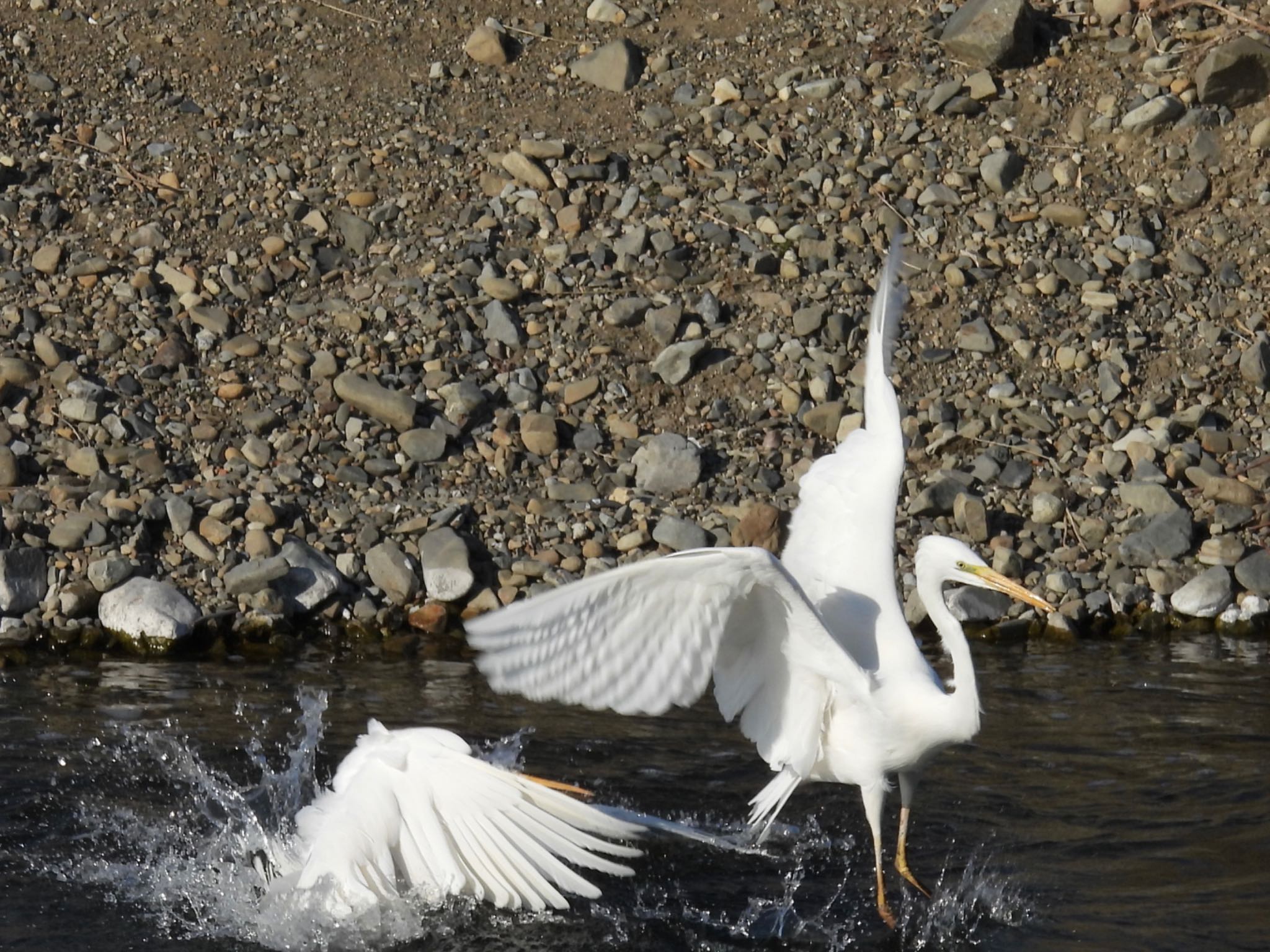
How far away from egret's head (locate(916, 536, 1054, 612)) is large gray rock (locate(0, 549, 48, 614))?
4.29 meters

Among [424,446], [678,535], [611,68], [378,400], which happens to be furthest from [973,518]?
[611,68]

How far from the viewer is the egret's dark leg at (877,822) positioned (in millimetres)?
5508

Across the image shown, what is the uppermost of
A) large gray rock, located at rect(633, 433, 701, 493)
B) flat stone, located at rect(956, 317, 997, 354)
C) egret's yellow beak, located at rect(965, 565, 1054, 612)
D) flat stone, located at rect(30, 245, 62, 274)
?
flat stone, located at rect(30, 245, 62, 274)

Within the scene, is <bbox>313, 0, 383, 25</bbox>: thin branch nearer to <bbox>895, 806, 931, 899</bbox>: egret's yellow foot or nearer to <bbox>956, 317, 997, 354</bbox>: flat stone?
<bbox>956, 317, 997, 354</bbox>: flat stone

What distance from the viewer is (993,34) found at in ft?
36.3

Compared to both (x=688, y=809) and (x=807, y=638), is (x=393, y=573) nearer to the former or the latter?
(x=688, y=809)

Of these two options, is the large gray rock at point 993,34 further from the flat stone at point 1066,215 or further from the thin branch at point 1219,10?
the flat stone at point 1066,215

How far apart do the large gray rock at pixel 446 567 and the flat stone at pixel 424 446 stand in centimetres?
71

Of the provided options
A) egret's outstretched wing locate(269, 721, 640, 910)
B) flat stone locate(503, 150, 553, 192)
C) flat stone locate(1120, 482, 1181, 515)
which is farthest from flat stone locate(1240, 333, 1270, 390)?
egret's outstretched wing locate(269, 721, 640, 910)

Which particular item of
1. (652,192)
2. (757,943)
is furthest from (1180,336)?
(757,943)

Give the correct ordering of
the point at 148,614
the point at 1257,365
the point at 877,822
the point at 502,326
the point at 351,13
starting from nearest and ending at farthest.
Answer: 1. the point at 877,822
2. the point at 148,614
3. the point at 1257,365
4. the point at 502,326
5. the point at 351,13

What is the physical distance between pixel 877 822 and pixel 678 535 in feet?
9.07

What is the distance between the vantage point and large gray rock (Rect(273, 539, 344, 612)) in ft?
25.4

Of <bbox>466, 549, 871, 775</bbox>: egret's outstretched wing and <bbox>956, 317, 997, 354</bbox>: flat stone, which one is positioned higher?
<bbox>956, 317, 997, 354</bbox>: flat stone
